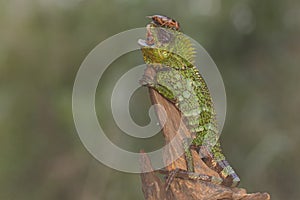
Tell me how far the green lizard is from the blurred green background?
1.59 meters

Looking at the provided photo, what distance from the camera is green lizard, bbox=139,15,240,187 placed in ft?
3.27

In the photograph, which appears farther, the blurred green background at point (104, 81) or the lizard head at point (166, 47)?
the blurred green background at point (104, 81)

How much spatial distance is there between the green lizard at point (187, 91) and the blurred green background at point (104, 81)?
5.21 feet

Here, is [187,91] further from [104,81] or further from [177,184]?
[104,81]

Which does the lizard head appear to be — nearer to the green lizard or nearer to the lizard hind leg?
the green lizard

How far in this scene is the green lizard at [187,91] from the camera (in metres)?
1.00

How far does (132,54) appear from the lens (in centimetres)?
259

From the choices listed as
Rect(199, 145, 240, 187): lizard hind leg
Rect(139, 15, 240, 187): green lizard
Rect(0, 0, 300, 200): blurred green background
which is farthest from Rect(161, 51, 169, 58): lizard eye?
Rect(0, 0, 300, 200): blurred green background

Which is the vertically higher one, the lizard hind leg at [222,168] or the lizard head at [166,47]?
the lizard head at [166,47]

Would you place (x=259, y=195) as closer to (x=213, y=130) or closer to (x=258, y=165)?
(x=213, y=130)

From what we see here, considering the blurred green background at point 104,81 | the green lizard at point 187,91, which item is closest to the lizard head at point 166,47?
the green lizard at point 187,91

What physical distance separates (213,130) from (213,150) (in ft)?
0.13

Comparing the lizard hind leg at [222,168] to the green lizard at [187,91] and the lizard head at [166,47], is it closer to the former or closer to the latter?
the green lizard at [187,91]

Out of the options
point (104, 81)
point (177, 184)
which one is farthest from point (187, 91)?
point (104, 81)
